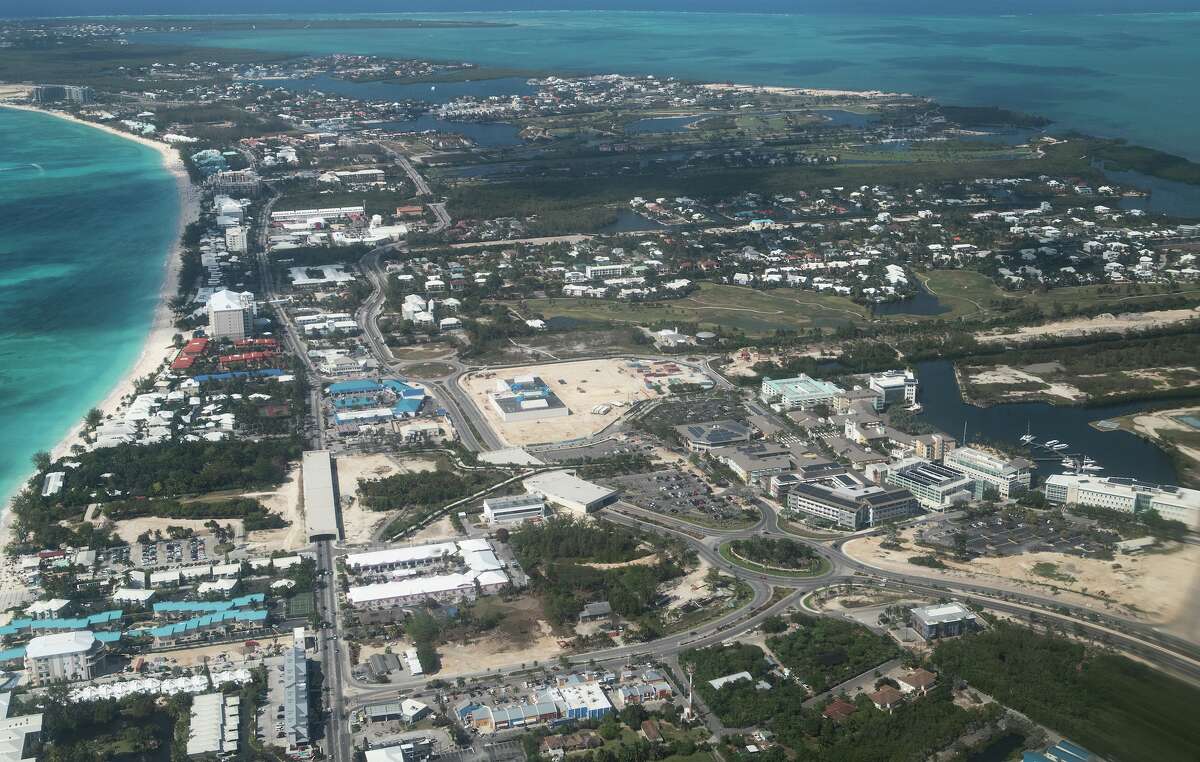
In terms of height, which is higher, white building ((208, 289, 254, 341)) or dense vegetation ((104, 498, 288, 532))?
white building ((208, 289, 254, 341))

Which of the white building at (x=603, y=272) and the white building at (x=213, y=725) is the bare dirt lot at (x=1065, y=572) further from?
the white building at (x=603, y=272)

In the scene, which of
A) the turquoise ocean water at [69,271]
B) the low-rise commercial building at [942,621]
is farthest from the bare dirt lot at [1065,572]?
the turquoise ocean water at [69,271]

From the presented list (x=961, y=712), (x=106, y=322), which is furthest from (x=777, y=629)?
(x=106, y=322)

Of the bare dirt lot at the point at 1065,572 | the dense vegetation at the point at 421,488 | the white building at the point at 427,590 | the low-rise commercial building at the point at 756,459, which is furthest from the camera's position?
the low-rise commercial building at the point at 756,459

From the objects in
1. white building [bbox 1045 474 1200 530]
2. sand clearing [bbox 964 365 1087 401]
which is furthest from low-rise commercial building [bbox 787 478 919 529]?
sand clearing [bbox 964 365 1087 401]

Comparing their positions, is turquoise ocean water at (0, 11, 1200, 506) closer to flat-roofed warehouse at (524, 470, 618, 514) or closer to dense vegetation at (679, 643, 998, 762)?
flat-roofed warehouse at (524, 470, 618, 514)

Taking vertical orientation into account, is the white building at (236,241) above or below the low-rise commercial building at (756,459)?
above
